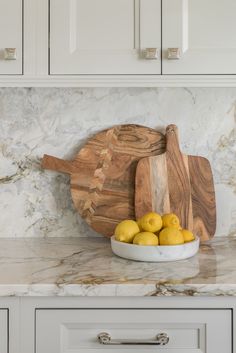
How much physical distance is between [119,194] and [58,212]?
0.27m

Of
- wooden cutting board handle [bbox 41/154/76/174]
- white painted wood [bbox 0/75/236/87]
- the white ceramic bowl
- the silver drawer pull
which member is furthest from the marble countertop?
white painted wood [bbox 0/75/236/87]

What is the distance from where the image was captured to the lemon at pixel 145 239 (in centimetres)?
164

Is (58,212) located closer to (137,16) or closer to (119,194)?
(119,194)

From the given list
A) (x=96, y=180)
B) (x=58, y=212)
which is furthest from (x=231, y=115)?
(x=58, y=212)

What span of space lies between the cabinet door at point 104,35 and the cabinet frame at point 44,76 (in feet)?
0.07

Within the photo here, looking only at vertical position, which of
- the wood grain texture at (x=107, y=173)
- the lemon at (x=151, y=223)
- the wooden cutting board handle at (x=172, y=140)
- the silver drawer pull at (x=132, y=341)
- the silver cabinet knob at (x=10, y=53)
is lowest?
the silver drawer pull at (x=132, y=341)

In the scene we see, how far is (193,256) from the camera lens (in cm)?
172

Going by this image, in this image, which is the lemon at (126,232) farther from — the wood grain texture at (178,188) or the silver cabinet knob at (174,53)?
the silver cabinet knob at (174,53)

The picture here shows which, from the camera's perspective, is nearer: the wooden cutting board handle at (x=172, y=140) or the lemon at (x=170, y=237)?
the lemon at (x=170, y=237)

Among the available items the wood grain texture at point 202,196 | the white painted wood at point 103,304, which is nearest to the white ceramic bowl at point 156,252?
the white painted wood at point 103,304

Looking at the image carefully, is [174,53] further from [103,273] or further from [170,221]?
[103,273]

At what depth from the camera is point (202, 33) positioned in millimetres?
1672

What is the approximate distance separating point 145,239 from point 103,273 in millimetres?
218

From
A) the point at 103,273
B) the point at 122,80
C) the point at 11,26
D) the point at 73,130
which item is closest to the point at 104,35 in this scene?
the point at 122,80
